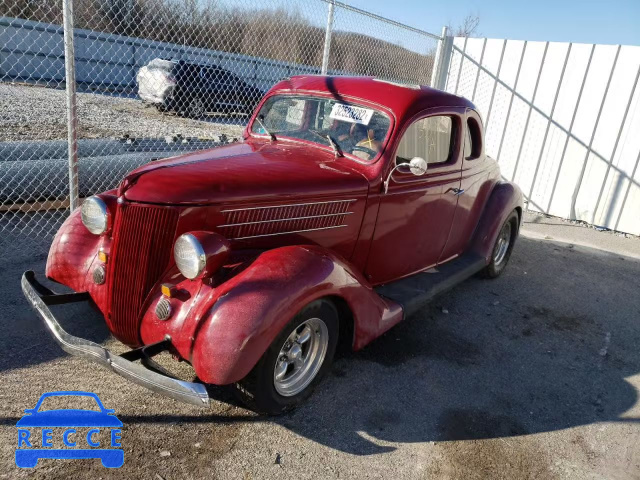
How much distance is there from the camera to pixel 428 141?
3.79 metres

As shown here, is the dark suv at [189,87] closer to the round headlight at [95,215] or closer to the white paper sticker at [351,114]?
the white paper sticker at [351,114]

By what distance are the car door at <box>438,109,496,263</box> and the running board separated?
14 centimetres

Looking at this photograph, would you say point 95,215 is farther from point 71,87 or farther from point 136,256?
point 71,87

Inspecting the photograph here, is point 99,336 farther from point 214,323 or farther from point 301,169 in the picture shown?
point 301,169

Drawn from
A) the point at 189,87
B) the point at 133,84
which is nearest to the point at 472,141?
the point at 189,87

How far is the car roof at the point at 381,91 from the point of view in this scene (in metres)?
3.48

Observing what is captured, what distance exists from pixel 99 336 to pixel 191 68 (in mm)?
10028

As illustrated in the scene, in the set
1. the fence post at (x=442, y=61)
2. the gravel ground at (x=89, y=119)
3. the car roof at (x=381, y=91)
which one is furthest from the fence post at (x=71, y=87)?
the fence post at (x=442, y=61)

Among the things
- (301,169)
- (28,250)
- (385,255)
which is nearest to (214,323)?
(301,169)

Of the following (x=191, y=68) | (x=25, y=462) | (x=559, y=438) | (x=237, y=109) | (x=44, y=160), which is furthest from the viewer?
(x=237, y=109)

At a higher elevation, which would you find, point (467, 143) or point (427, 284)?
point (467, 143)

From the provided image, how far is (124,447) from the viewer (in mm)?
2369

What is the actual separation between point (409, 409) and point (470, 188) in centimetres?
218

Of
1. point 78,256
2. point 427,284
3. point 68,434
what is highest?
point 78,256
